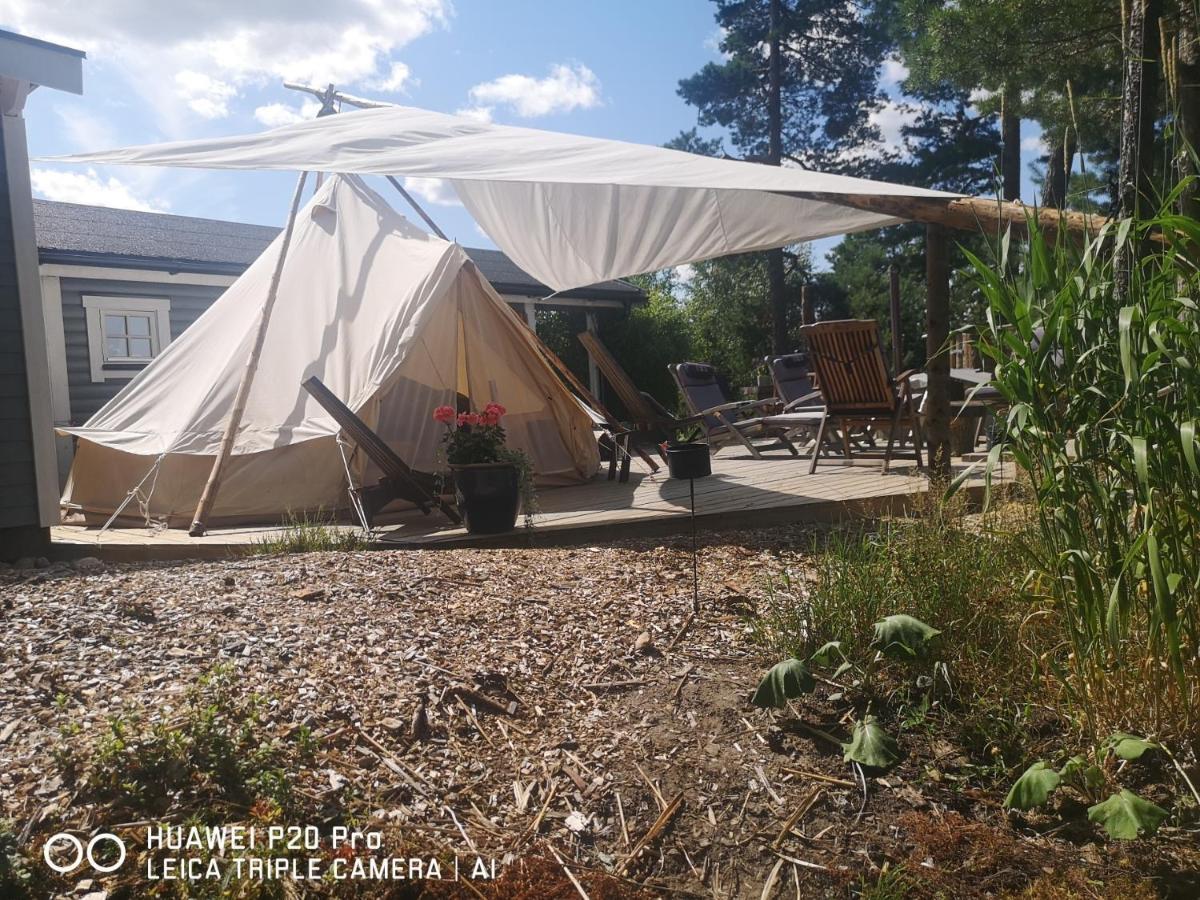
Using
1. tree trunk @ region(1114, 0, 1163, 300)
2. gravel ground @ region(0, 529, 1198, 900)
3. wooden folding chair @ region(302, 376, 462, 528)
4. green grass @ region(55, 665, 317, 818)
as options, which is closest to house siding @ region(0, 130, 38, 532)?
wooden folding chair @ region(302, 376, 462, 528)

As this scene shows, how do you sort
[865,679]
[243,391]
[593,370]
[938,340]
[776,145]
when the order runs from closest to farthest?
1. [865,679]
2. [938,340]
3. [243,391]
4. [593,370]
5. [776,145]

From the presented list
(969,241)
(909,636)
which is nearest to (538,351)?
(969,241)

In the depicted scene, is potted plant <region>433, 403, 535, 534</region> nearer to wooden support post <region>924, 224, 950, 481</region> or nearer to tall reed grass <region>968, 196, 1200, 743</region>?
wooden support post <region>924, 224, 950, 481</region>

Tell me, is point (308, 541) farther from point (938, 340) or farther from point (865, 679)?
point (938, 340)

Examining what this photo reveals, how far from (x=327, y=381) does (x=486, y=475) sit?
5.29 ft

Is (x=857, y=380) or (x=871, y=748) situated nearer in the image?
(x=871, y=748)

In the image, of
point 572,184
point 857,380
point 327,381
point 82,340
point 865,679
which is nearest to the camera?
point 865,679

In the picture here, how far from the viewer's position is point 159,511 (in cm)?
538

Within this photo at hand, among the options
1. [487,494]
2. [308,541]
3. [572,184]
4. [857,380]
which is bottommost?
[308,541]

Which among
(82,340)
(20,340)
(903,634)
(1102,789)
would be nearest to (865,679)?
(903,634)

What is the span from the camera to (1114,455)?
6.10ft

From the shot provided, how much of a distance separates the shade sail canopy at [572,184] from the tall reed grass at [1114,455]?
2072mm

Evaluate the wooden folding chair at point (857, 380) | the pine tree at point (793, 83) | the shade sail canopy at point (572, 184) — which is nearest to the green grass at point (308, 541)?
the shade sail canopy at point (572, 184)

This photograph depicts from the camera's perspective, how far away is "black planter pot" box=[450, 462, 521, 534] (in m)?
4.53
